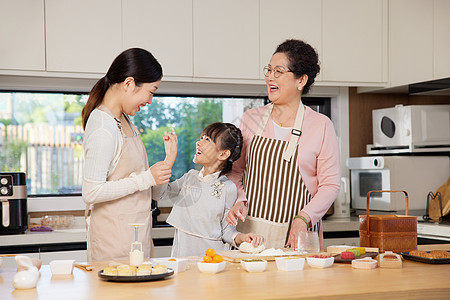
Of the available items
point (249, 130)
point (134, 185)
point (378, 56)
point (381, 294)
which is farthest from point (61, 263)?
point (378, 56)

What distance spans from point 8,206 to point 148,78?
1.39m

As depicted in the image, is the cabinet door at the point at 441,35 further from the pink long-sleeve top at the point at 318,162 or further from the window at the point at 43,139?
the window at the point at 43,139

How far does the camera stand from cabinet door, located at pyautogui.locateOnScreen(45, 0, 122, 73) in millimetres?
3096

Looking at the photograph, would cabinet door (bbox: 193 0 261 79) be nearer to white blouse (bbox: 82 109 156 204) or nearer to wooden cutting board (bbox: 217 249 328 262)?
white blouse (bbox: 82 109 156 204)

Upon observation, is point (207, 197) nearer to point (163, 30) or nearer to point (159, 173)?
point (159, 173)

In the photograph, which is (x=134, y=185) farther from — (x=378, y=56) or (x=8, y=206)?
(x=378, y=56)

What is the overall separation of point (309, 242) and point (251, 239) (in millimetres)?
275

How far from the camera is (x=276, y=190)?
2389 mm

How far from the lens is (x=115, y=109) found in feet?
6.86

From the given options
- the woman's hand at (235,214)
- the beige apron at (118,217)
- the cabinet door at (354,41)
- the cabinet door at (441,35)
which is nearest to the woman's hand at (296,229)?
the woman's hand at (235,214)

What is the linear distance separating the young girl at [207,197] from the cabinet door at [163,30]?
93 centimetres

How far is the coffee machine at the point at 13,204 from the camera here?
9.83 ft

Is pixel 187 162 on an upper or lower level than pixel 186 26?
lower

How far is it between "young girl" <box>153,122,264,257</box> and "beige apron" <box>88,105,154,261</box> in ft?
0.92
